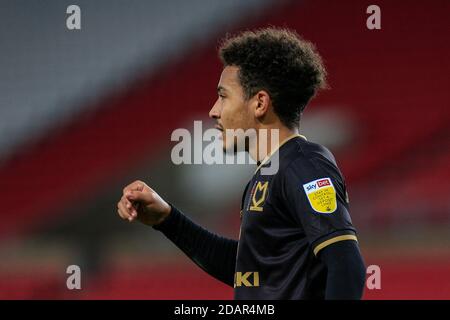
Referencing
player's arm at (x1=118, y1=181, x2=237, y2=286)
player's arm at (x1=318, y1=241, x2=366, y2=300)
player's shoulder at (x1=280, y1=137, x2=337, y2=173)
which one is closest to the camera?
player's arm at (x1=318, y1=241, x2=366, y2=300)

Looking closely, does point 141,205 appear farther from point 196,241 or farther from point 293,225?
point 293,225

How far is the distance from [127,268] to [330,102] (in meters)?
1.16

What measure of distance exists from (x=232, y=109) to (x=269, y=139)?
103 millimetres

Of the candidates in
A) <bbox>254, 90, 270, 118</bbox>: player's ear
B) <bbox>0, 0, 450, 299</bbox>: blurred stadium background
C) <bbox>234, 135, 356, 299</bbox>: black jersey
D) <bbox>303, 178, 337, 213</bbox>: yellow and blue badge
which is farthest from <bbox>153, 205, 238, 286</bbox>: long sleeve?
<bbox>0, 0, 450, 299</bbox>: blurred stadium background

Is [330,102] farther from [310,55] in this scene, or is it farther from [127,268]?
[310,55]

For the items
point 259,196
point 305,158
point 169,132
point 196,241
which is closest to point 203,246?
point 196,241

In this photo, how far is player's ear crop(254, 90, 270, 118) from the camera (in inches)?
56.9

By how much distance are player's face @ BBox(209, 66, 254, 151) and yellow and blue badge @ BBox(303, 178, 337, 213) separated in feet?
0.96

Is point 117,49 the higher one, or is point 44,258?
point 117,49

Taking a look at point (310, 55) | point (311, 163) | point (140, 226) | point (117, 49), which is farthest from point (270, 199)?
point (117, 49)

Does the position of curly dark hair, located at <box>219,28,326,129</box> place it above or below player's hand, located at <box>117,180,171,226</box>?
above

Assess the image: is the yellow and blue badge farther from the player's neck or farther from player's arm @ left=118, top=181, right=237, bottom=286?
player's arm @ left=118, top=181, right=237, bottom=286

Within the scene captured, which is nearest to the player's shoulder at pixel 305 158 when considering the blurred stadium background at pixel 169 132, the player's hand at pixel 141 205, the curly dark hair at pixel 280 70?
the curly dark hair at pixel 280 70
